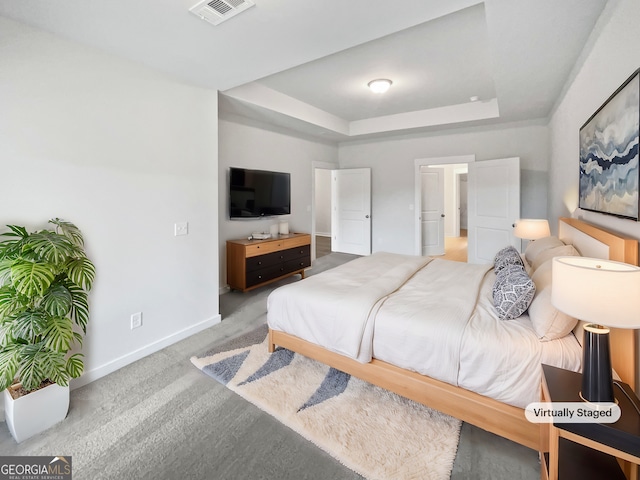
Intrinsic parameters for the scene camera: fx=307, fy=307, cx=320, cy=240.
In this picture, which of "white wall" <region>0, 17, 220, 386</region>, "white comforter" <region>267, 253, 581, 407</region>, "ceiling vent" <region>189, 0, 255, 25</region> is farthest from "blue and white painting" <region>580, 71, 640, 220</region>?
"white wall" <region>0, 17, 220, 386</region>

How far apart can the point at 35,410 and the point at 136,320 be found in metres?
0.87

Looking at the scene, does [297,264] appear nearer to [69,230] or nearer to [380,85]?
[380,85]

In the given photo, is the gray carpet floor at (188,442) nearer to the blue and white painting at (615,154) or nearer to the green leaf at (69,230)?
the green leaf at (69,230)

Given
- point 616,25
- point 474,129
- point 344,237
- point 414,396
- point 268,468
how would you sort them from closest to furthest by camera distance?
point 268,468 < point 616,25 < point 414,396 < point 474,129 < point 344,237

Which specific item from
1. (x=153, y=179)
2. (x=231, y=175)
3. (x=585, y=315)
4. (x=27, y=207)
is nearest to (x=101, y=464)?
(x=27, y=207)

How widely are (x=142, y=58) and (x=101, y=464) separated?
272 cm

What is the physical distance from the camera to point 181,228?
9.51ft

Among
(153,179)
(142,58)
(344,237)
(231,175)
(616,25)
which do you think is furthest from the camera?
(344,237)

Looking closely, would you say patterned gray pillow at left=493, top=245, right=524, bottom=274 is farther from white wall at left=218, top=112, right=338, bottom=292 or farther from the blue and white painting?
white wall at left=218, top=112, right=338, bottom=292

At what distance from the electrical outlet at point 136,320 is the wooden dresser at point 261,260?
1.55 meters

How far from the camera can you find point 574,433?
111cm

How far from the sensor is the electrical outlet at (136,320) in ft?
8.39

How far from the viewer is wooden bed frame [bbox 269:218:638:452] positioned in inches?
53.6

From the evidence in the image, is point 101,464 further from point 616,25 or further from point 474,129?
point 474,129
